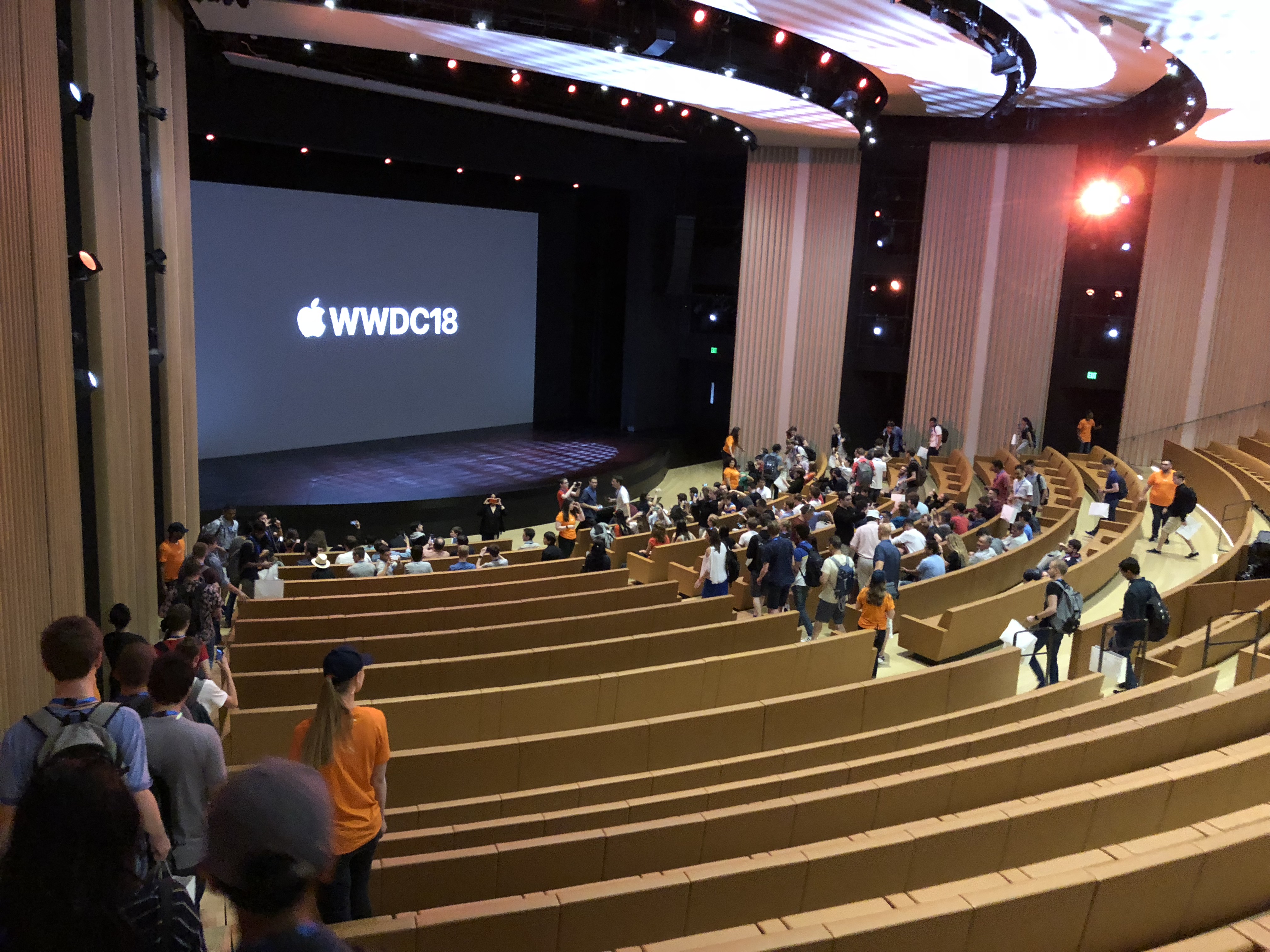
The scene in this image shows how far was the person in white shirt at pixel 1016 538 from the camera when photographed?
422 inches

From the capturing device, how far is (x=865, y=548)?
9.61m

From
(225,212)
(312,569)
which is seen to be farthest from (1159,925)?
(225,212)

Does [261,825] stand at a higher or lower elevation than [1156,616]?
higher

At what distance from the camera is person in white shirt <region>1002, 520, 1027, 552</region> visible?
1072 cm

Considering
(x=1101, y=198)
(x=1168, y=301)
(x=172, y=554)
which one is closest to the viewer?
(x=172, y=554)

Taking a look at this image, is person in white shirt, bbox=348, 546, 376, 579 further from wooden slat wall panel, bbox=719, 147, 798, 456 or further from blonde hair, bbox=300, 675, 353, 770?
wooden slat wall panel, bbox=719, 147, 798, 456

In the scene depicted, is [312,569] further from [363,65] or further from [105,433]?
[363,65]

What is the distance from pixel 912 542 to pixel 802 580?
2.01 metres

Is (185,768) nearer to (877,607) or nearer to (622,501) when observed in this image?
(877,607)

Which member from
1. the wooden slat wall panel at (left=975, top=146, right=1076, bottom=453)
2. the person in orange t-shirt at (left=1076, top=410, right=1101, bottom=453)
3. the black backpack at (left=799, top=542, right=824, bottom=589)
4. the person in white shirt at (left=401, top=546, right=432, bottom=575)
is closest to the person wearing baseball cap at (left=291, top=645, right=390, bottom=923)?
the black backpack at (left=799, top=542, right=824, bottom=589)

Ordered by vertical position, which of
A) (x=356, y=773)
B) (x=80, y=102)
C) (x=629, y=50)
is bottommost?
(x=356, y=773)

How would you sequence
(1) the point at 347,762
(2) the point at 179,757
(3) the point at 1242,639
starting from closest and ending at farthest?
1. (2) the point at 179,757
2. (1) the point at 347,762
3. (3) the point at 1242,639

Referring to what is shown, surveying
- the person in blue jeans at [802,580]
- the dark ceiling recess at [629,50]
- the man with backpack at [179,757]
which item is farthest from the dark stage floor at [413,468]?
the man with backpack at [179,757]

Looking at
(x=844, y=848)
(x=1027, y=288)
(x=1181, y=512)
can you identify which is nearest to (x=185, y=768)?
(x=844, y=848)
